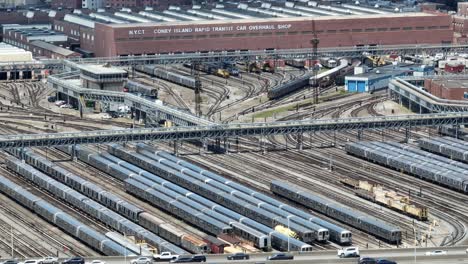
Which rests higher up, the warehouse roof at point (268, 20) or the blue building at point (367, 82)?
the warehouse roof at point (268, 20)

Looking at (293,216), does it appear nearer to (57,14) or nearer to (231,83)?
(231,83)

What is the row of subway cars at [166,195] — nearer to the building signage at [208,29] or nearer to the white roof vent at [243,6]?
the building signage at [208,29]

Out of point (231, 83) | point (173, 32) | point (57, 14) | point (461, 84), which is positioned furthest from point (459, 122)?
point (57, 14)

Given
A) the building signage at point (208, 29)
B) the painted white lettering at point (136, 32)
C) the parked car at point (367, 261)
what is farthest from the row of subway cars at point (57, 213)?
the building signage at point (208, 29)

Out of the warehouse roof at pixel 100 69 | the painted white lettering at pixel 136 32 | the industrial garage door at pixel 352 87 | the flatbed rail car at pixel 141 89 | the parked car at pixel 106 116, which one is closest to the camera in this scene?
the parked car at pixel 106 116

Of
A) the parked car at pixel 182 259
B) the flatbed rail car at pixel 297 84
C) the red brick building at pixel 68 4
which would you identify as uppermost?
the parked car at pixel 182 259

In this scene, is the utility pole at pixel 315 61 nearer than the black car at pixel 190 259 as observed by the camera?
No
